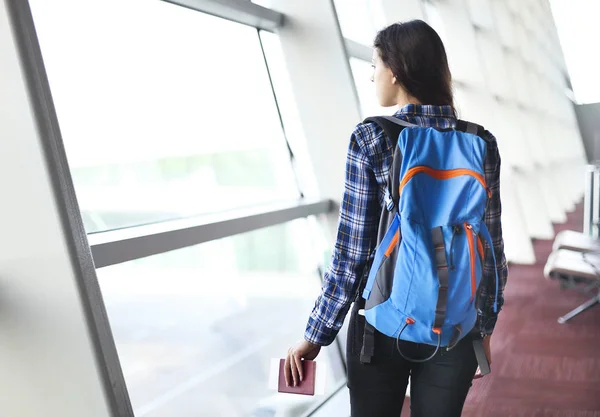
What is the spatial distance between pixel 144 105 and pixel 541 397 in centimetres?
247

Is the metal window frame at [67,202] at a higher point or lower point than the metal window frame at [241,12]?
lower

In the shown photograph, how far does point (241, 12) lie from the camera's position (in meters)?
2.71

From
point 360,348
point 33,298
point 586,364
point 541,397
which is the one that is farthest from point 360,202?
point 586,364

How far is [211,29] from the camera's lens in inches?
115

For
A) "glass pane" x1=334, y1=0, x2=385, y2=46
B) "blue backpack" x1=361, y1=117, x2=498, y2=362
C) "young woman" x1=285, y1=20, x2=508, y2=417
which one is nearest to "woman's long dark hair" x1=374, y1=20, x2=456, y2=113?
"young woman" x1=285, y1=20, x2=508, y2=417

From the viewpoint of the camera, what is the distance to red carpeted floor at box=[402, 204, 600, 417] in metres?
3.16

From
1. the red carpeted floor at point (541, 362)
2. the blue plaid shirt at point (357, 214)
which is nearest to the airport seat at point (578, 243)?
the red carpeted floor at point (541, 362)

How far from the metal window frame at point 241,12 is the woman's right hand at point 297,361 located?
5.07 feet

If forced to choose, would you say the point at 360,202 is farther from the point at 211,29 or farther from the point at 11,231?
the point at 211,29

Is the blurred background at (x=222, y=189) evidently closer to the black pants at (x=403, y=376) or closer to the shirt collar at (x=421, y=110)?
the black pants at (x=403, y=376)

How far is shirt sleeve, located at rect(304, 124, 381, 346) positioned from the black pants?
6 cm

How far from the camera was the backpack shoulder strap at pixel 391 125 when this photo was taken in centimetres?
136

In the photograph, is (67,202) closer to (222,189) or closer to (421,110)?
(421,110)

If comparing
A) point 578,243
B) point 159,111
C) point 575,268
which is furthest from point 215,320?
point 578,243
